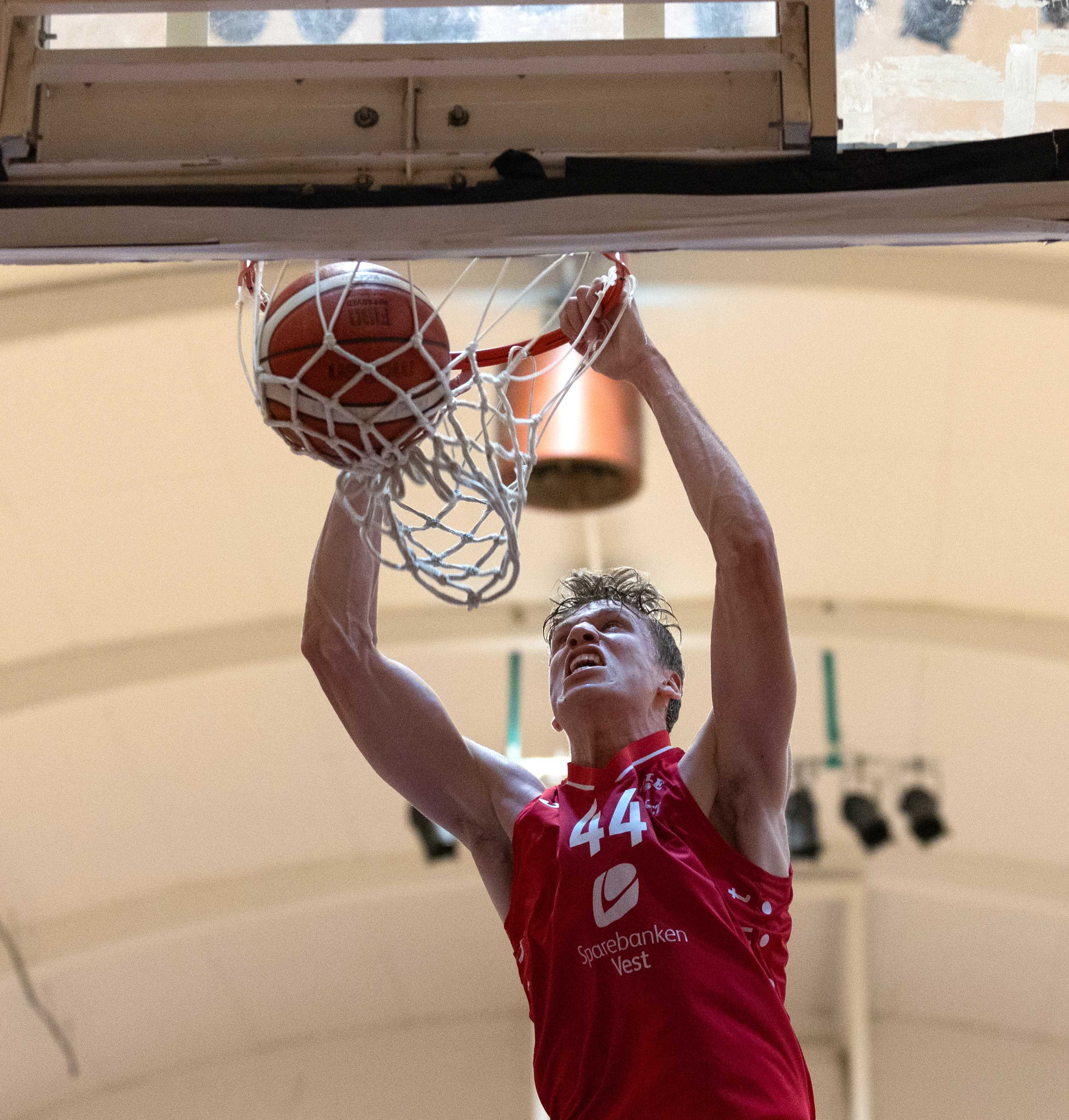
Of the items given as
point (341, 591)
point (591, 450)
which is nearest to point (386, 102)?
point (341, 591)

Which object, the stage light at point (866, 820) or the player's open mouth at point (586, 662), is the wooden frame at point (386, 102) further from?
the stage light at point (866, 820)

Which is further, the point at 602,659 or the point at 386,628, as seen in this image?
the point at 386,628

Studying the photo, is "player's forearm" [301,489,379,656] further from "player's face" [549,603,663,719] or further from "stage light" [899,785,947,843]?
"stage light" [899,785,947,843]

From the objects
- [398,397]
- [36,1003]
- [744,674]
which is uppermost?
[398,397]

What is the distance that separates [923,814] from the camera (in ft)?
28.9

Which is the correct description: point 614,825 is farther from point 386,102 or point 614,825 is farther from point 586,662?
point 386,102

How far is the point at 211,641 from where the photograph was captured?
8.59 metres

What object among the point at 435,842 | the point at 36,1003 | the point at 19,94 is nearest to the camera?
the point at 19,94

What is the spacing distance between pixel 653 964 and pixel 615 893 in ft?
0.55

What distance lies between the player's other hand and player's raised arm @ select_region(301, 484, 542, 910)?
0.61 m

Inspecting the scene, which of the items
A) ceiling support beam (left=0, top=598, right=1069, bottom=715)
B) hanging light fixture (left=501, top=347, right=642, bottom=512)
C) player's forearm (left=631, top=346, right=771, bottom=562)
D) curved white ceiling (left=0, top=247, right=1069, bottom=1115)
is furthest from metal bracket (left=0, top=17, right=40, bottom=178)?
ceiling support beam (left=0, top=598, right=1069, bottom=715)

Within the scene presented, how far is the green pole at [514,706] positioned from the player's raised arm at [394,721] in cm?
460

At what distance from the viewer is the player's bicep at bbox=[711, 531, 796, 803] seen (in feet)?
10.0

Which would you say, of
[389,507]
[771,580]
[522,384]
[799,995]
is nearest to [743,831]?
[771,580]
